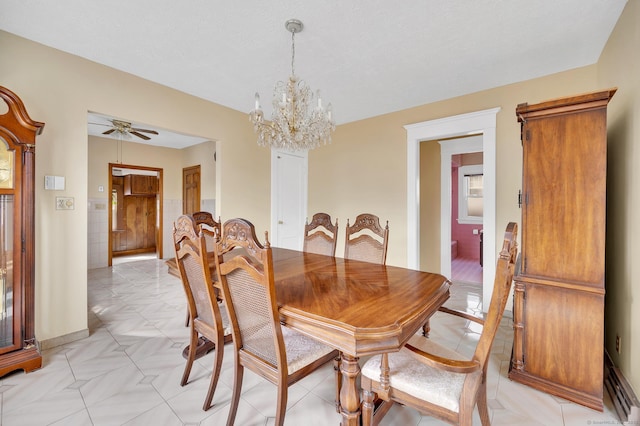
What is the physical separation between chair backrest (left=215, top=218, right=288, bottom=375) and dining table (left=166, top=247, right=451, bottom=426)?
10 cm

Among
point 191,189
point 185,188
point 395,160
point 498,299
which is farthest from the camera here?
point 185,188

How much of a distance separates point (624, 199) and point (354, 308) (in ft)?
6.38

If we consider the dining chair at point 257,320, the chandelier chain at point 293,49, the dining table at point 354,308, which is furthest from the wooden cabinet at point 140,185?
the dining chair at point 257,320

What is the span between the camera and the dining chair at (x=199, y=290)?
150 cm

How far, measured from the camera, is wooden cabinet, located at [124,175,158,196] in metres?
6.60

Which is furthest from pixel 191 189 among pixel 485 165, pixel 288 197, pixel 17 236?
pixel 485 165

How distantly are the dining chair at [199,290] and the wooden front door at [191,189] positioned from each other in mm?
4531

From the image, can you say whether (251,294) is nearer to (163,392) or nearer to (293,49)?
(163,392)

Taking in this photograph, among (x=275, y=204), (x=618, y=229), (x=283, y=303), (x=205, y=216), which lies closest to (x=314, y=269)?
(x=283, y=303)

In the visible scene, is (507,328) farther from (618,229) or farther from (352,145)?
(352,145)

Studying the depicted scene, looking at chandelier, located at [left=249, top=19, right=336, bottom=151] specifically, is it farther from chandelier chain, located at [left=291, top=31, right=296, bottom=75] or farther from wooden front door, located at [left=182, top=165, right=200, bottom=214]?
wooden front door, located at [left=182, top=165, right=200, bottom=214]

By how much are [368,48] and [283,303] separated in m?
2.13

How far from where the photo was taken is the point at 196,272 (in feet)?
5.40

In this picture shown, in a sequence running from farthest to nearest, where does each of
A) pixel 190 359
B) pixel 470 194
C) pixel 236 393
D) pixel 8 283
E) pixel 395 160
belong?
pixel 470 194 → pixel 395 160 → pixel 8 283 → pixel 190 359 → pixel 236 393
